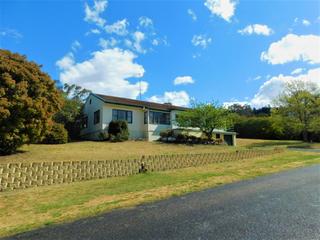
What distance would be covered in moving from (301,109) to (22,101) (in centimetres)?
3718

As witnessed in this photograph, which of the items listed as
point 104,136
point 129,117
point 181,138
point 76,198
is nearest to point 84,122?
point 129,117

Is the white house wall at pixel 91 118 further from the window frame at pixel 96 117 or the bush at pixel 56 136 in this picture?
the bush at pixel 56 136

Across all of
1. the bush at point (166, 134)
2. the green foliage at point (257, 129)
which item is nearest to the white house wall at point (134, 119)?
the bush at point (166, 134)

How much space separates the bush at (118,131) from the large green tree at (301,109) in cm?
2519

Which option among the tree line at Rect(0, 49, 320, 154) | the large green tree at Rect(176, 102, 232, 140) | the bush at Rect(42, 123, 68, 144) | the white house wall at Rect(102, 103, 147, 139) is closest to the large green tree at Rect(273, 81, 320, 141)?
the tree line at Rect(0, 49, 320, 154)

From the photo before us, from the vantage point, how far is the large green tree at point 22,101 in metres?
17.6

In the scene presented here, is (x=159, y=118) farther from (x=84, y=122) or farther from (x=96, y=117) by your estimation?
(x=84, y=122)

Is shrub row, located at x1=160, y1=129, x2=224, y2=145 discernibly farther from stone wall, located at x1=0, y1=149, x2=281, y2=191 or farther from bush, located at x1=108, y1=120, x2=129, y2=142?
stone wall, located at x1=0, y1=149, x2=281, y2=191

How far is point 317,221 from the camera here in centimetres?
571

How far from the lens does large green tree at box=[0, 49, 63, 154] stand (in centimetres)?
1758

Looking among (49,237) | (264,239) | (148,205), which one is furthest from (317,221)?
(49,237)

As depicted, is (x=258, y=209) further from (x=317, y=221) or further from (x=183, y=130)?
(x=183, y=130)

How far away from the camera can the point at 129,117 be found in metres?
33.9

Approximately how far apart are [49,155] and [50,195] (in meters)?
9.37
